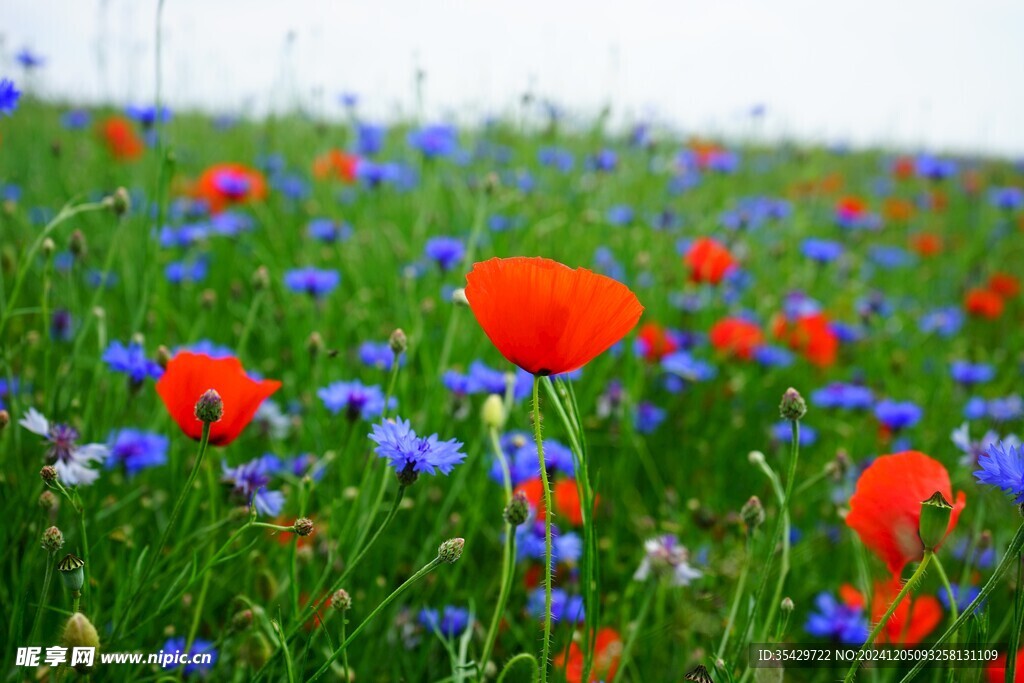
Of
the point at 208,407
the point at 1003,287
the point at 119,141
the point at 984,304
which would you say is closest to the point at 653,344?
the point at 208,407

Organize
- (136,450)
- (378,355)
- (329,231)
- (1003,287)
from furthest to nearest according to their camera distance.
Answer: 1. (1003,287)
2. (329,231)
3. (378,355)
4. (136,450)

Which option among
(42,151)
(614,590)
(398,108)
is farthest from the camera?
(42,151)

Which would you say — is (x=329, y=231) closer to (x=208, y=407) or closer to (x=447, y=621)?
(x=447, y=621)

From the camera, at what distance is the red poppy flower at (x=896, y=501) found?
0.70 meters

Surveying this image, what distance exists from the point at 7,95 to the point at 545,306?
655 mm

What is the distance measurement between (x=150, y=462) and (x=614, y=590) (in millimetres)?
702

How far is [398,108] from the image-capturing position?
2375mm

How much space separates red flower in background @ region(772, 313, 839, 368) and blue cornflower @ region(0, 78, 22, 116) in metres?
1.63

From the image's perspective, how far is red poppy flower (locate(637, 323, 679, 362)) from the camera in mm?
1702

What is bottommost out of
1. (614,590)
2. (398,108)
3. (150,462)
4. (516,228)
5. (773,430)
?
(614,590)

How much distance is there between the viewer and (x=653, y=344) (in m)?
1.72

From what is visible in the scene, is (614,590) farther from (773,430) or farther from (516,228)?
(516,228)

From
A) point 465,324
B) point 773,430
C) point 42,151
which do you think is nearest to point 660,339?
point 773,430

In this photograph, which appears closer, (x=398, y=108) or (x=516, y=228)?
(x=516, y=228)
